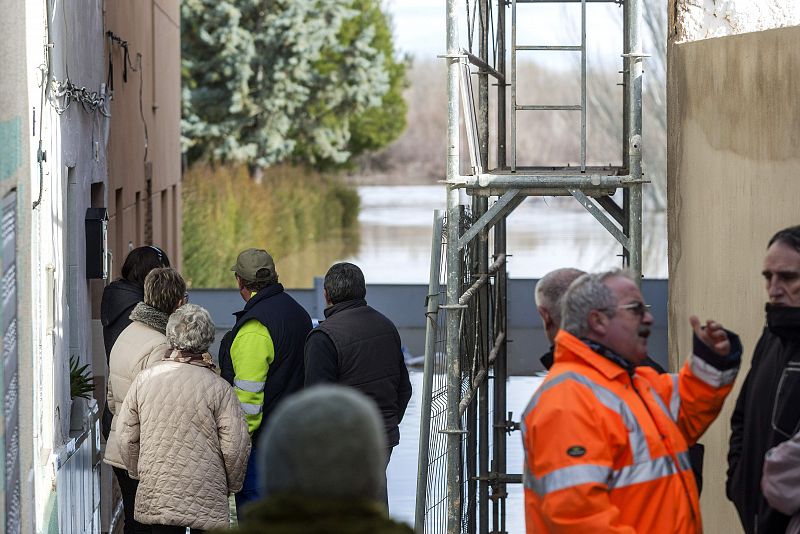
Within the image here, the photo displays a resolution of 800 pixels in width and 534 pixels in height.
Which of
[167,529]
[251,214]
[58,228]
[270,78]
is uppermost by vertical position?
[270,78]

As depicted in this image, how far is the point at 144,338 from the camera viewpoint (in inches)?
270

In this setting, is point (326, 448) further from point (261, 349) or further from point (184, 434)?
point (261, 349)

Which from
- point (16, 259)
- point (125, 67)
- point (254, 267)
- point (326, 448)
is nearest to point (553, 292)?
point (16, 259)

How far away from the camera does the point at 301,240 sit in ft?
139

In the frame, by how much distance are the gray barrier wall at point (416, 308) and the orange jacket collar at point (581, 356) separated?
14883mm

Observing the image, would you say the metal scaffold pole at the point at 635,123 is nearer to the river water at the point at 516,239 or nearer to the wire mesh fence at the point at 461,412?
the wire mesh fence at the point at 461,412

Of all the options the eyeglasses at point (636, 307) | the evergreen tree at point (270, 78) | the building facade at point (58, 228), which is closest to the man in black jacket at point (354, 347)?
the building facade at point (58, 228)

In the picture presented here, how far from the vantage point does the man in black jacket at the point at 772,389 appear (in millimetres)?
4375

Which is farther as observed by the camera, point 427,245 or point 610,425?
point 427,245

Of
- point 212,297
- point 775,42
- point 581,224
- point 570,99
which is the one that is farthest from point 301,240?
point 775,42

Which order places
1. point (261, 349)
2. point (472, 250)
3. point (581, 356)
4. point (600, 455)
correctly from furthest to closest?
point (472, 250)
point (261, 349)
point (581, 356)
point (600, 455)

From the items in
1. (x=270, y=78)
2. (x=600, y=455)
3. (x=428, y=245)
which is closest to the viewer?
(x=600, y=455)

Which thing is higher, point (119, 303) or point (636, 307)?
point (636, 307)

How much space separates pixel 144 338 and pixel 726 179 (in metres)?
2.88
